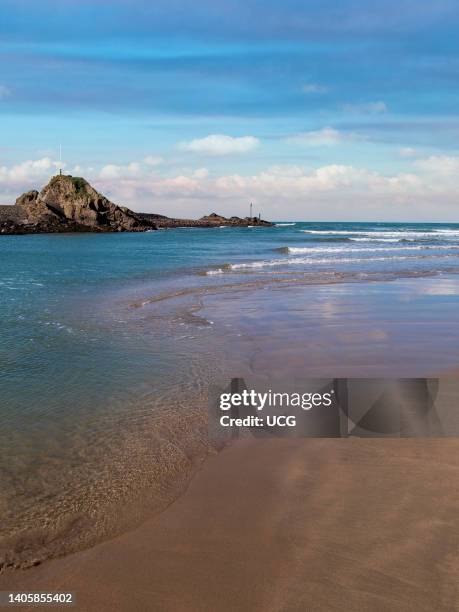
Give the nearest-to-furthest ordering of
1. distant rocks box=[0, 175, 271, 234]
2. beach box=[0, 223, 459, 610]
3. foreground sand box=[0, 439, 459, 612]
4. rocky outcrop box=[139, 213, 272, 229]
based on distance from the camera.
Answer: foreground sand box=[0, 439, 459, 612], beach box=[0, 223, 459, 610], distant rocks box=[0, 175, 271, 234], rocky outcrop box=[139, 213, 272, 229]

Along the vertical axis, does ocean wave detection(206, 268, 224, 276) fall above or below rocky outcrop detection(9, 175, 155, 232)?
below

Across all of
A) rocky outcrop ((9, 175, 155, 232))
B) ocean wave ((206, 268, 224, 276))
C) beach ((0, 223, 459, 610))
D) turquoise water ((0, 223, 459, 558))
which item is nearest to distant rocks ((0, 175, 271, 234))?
rocky outcrop ((9, 175, 155, 232))

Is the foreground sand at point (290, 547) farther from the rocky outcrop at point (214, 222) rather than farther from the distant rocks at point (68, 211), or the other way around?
the rocky outcrop at point (214, 222)

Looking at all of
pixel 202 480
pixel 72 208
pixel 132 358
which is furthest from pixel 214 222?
pixel 202 480

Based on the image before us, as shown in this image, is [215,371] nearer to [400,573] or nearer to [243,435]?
[243,435]

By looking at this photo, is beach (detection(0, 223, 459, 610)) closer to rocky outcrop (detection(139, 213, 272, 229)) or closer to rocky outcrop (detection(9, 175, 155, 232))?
rocky outcrop (detection(9, 175, 155, 232))

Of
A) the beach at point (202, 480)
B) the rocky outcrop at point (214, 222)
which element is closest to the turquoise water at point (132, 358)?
the beach at point (202, 480)

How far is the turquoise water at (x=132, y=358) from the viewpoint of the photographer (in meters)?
4.25

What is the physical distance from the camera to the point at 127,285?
736 inches

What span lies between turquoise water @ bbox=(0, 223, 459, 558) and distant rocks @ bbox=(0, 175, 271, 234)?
58.6 m

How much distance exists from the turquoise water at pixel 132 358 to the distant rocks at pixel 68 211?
58.6m

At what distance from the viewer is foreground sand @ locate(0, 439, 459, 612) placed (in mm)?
2947

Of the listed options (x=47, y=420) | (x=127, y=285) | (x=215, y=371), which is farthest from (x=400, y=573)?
(x=127, y=285)

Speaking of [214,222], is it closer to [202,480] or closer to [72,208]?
[72,208]
